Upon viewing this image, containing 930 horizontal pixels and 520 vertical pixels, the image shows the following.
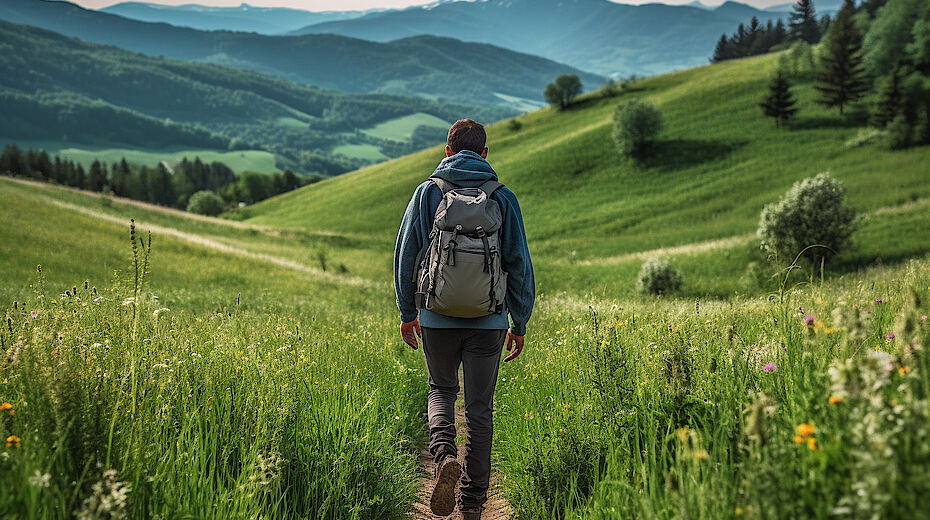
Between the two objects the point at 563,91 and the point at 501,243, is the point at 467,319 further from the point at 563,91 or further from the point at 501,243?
the point at 563,91

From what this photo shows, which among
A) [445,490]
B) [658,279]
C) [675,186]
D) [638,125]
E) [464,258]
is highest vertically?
[638,125]

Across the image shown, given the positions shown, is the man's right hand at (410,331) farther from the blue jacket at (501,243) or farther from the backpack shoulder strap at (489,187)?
the backpack shoulder strap at (489,187)

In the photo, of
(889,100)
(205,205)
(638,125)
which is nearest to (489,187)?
(889,100)

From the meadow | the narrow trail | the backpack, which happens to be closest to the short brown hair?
the backpack

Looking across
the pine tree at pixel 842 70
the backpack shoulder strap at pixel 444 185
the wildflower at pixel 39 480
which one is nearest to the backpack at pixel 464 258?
the backpack shoulder strap at pixel 444 185

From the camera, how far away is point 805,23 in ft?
417

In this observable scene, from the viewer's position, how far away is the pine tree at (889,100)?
54.7 metres

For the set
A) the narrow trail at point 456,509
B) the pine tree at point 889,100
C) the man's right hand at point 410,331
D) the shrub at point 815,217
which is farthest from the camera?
the pine tree at point 889,100

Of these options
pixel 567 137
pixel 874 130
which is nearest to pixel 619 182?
pixel 567 137

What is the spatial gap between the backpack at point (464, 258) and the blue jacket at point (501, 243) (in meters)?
0.19

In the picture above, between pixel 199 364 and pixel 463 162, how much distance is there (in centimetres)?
279

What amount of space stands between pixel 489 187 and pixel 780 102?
238 ft

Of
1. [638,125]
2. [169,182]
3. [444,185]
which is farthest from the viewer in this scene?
[169,182]

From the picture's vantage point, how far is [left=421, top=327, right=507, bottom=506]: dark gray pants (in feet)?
15.6
